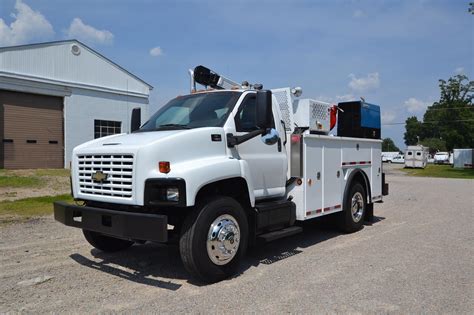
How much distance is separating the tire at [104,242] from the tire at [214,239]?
1.98 meters

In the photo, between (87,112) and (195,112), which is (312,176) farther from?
(87,112)

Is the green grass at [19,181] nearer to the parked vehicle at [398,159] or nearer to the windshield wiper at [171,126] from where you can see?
the windshield wiper at [171,126]

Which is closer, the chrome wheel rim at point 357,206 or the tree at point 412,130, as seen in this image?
the chrome wheel rim at point 357,206

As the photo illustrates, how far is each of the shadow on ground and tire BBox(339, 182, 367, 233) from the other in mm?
458

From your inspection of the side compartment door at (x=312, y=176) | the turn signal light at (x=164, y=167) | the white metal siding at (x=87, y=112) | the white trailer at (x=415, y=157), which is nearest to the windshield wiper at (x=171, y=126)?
the turn signal light at (x=164, y=167)

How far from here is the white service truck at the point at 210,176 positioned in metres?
4.68

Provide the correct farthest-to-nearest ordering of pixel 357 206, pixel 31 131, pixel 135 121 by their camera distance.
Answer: pixel 31 131
pixel 357 206
pixel 135 121

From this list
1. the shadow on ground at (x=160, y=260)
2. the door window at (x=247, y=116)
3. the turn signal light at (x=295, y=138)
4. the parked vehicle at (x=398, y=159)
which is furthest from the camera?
the parked vehicle at (x=398, y=159)

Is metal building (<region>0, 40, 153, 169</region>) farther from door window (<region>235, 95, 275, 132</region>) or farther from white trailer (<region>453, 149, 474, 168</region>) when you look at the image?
white trailer (<region>453, 149, 474, 168</region>)

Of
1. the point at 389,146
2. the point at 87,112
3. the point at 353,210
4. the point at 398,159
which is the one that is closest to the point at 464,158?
the point at 398,159

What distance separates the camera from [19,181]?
1562cm

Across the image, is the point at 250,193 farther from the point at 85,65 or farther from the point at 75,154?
the point at 85,65

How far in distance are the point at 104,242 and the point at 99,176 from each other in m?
1.67

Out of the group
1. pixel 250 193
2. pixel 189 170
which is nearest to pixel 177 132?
pixel 189 170
